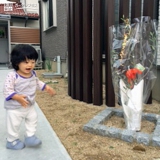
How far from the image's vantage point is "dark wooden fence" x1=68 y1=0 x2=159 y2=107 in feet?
12.1

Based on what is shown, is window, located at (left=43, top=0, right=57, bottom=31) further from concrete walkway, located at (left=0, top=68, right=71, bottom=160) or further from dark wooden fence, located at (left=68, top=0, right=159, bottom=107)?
concrete walkway, located at (left=0, top=68, right=71, bottom=160)

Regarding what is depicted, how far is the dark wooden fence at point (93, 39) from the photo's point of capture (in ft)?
12.1

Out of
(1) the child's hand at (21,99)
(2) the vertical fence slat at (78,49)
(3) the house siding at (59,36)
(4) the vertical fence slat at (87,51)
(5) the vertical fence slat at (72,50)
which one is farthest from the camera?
(3) the house siding at (59,36)

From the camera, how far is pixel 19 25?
13.1m

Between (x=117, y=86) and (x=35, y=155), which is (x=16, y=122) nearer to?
(x=35, y=155)

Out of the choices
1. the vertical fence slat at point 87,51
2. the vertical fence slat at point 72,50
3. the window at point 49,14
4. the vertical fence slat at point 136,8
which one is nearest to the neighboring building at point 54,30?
the window at point 49,14

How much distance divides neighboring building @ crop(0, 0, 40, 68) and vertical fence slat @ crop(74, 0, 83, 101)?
8330 millimetres

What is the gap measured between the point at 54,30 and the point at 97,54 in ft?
20.4

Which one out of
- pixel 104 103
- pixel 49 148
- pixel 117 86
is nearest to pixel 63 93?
pixel 104 103

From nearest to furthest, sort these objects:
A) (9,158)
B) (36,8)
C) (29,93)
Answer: (9,158) → (29,93) → (36,8)

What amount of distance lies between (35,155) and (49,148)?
0.65ft

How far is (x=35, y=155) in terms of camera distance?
2094 mm

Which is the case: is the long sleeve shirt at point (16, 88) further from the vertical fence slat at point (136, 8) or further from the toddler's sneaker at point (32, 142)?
the vertical fence slat at point (136, 8)

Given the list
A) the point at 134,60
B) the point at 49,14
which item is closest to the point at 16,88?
the point at 134,60
